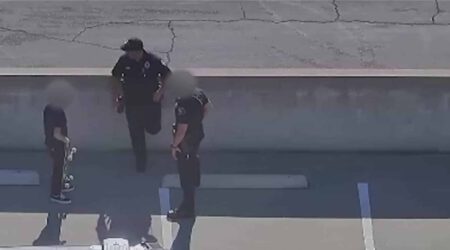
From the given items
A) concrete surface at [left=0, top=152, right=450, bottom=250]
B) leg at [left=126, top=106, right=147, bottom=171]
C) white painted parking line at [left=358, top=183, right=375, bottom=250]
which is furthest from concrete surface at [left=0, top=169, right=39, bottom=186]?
white painted parking line at [left=358, top=183, right=375, bottom=250]

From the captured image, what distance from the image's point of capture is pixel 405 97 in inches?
586

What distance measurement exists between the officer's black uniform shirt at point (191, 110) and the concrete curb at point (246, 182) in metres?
1.51

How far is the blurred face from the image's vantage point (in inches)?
540

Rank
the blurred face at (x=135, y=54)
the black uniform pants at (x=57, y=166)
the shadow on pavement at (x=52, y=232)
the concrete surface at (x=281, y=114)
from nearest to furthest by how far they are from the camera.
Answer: the shadow on pavement at (x=52, y=232) → the black uniform pants at (x=57, y=166) → the blurred face at (x=135, y=54) → the concrete surface at (x=281, y=114)

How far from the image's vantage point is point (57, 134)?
13.2 m

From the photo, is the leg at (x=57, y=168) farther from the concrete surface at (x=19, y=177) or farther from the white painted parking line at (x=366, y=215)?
the white painted parking line at (x=366, y=215)

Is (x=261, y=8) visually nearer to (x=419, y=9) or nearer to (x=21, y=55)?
(x=419, y=9)

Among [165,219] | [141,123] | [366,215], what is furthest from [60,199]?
[366,215]

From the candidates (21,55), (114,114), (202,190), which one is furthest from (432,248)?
(21,55)

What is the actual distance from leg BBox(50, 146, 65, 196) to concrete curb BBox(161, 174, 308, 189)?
125cm

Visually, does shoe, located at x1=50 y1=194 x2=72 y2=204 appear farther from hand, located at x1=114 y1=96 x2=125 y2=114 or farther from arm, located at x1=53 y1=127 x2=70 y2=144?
hand, located at x1=114 y1=96 x2=125 y2=114

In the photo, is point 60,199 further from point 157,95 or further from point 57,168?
point 157,95

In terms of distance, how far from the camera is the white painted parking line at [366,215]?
43.8 feet

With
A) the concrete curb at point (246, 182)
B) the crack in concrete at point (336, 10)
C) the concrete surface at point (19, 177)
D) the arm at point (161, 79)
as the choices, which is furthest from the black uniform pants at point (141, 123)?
the crack in concrete at point (336, 10)
